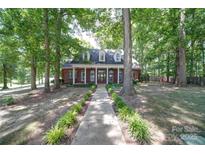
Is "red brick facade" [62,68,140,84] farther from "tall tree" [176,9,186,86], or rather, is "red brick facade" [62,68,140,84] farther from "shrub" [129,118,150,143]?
"shrub" [129,118,150,143]

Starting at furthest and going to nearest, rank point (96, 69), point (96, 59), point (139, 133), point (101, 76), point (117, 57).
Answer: point (117, 57), point (96, 59), point (101, 76), point (96, 69), point (139, 133)

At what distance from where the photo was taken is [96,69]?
2917 centimetres

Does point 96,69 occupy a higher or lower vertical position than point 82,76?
higher

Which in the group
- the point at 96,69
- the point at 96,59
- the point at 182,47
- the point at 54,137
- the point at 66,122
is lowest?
the point at 54,137

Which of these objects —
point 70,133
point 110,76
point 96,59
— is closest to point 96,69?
point 96,59

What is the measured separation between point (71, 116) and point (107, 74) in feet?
73.3

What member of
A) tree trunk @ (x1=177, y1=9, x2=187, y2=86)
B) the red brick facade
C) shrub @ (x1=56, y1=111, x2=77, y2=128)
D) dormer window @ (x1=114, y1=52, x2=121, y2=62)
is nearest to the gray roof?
dormer window @ (x1=114, y1=52, x2=121, y2=62)

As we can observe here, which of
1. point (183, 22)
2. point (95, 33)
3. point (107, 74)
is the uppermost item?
point (183, 22)

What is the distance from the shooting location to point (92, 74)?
98.7 feet

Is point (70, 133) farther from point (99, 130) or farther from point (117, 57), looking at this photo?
point (117, 57)

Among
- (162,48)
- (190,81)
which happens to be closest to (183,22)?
(162,48)
